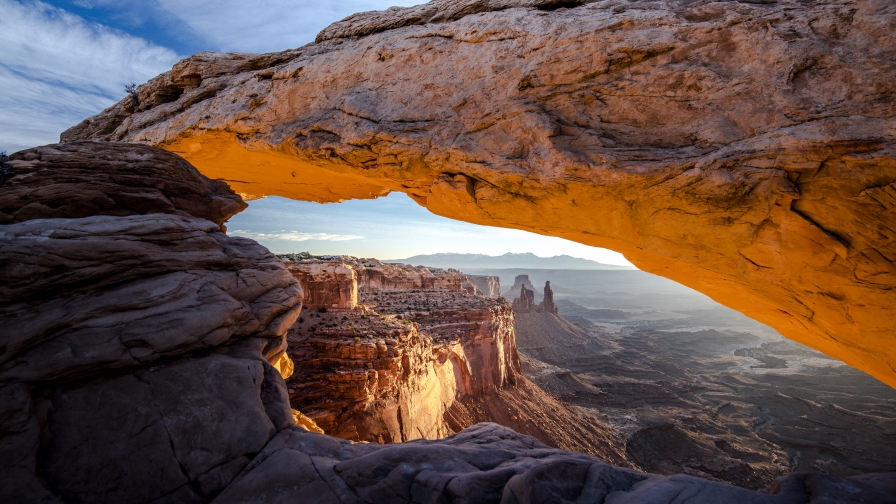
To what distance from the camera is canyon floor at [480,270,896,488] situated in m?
28.0

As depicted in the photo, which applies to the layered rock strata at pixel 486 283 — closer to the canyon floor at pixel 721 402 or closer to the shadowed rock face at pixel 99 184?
the canyon floor at pixel 721 402

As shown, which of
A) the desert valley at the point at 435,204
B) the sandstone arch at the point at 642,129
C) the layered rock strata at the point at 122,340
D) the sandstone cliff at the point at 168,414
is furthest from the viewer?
the sandstone arch at the point at 642,129

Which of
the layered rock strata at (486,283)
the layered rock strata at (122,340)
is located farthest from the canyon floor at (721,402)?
the layered rock strata at (486,283)

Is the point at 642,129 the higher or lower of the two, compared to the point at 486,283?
higher

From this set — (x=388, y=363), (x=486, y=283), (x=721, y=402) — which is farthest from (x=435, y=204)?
(x=486, y=283)

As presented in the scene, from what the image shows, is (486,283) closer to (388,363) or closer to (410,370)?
(410,370)

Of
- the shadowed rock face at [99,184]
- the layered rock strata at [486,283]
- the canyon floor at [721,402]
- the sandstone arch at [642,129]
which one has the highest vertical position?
the sandstone arch at [642,129]

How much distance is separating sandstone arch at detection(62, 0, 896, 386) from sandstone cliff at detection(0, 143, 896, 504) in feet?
13.0

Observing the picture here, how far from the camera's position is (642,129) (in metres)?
7.54

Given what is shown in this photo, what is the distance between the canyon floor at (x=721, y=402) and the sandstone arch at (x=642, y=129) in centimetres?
2480

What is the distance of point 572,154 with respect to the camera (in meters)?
7.48

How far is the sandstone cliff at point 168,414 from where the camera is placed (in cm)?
468

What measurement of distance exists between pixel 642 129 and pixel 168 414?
9.72 m

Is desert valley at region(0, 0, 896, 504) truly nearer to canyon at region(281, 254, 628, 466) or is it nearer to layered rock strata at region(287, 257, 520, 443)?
layered rock strata at region(287, 257, 520, 443)
